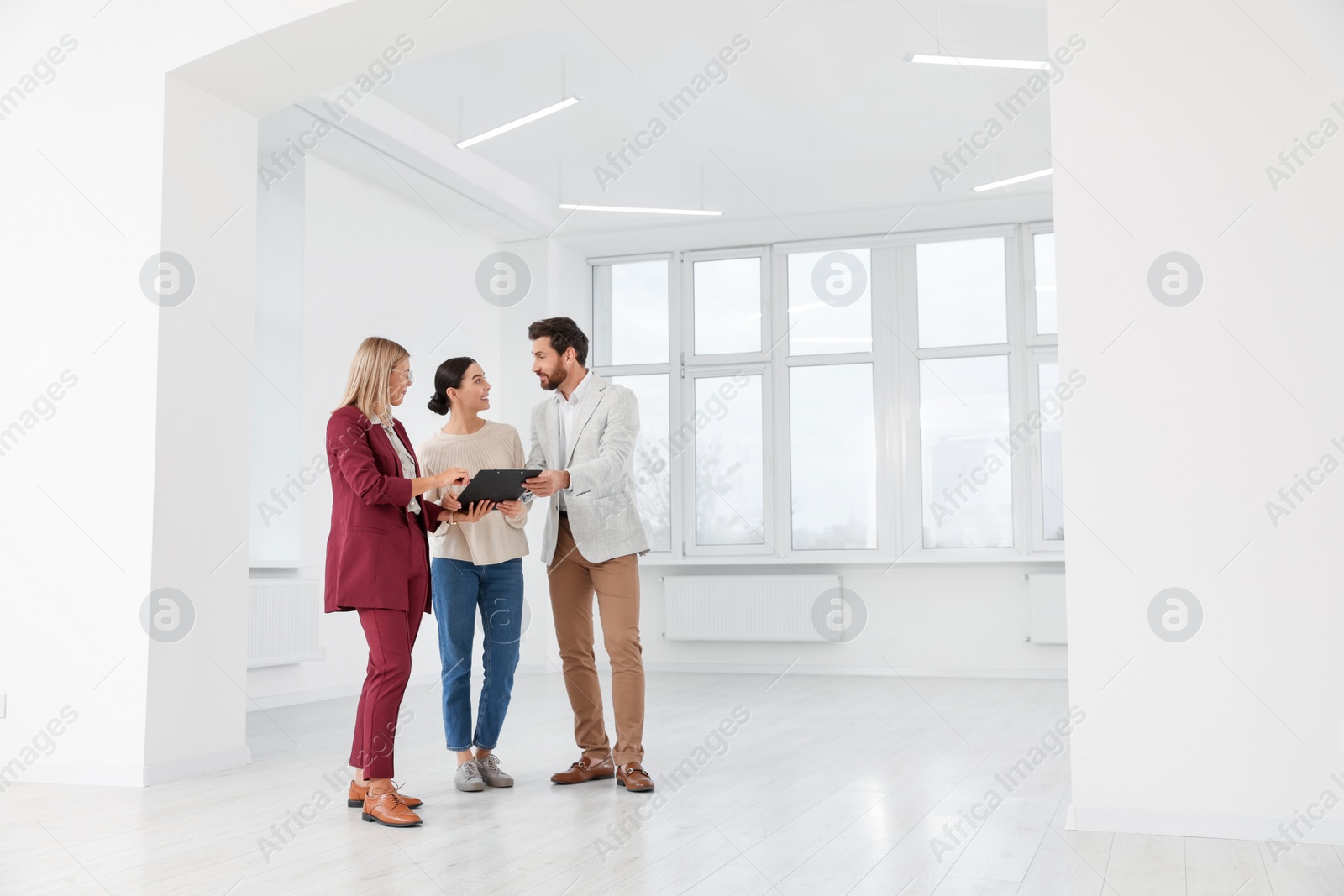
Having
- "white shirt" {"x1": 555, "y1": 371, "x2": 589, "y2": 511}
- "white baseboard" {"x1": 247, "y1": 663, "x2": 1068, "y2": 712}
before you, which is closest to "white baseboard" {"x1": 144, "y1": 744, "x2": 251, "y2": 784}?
"white shirt" {"x1": 555, "y1": 371, "x2": 589, "y2": 511}

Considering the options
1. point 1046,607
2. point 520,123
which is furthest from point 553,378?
point 1046,607

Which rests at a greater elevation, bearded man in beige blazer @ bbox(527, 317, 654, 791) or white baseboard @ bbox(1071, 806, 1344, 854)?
bearded man in beige blazer @ bbox(527, 317, 654, 791)

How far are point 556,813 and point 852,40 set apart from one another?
3.81 m

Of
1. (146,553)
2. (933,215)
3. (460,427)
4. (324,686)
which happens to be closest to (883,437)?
(933,215)

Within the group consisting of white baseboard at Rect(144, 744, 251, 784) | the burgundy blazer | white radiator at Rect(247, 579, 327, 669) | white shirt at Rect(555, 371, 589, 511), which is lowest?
white baseboard at Rect(144, 744, 251, 784)

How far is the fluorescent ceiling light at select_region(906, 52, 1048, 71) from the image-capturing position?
5098 millimetres

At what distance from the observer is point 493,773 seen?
3500 mm

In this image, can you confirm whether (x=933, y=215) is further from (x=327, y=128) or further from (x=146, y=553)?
(x=146, y=553)

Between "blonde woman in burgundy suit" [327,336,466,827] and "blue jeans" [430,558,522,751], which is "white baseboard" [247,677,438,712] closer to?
"blue jeans" [430,558,522,751]

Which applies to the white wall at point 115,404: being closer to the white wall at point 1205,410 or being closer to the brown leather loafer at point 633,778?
the brown leather loafer at point 633,778

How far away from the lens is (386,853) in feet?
8.77

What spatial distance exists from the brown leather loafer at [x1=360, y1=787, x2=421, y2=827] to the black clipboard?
84 cm

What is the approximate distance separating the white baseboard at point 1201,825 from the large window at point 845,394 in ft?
15.2

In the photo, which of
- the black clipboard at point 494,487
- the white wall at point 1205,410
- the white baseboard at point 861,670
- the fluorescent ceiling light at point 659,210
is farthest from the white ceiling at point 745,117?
the white baseboard at point 861,670
